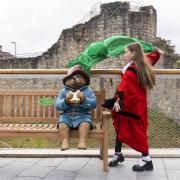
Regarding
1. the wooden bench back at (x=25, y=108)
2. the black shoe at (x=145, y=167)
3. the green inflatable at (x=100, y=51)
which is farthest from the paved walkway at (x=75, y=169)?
the green inflatable at (x=100, y=51)

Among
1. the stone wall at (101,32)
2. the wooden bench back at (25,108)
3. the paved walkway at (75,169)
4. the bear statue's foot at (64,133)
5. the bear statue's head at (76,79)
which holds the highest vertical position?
the stone wall at (101,32)

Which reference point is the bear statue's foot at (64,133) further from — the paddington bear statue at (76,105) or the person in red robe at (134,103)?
the person in red robe at (134,103)

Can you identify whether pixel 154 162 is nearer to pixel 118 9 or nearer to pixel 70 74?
pixel 70 74

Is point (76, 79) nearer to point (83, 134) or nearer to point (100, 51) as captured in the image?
point (100, 51)

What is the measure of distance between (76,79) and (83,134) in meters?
0.71

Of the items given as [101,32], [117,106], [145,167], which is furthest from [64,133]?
[101,32]

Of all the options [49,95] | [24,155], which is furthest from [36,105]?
[24,155]

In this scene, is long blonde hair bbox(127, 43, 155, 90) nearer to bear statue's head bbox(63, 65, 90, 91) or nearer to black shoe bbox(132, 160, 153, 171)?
bear statue's head bbox(63, 65, 90, 91)

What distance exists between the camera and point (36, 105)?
599 centimetres

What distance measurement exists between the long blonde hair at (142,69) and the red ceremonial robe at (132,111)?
5 cm

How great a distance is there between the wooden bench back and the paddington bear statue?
0.43 meters

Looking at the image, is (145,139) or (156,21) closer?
(145,139)

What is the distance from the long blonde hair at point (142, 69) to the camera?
514 centimetres

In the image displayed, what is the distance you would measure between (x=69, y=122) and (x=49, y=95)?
2.51 feet
